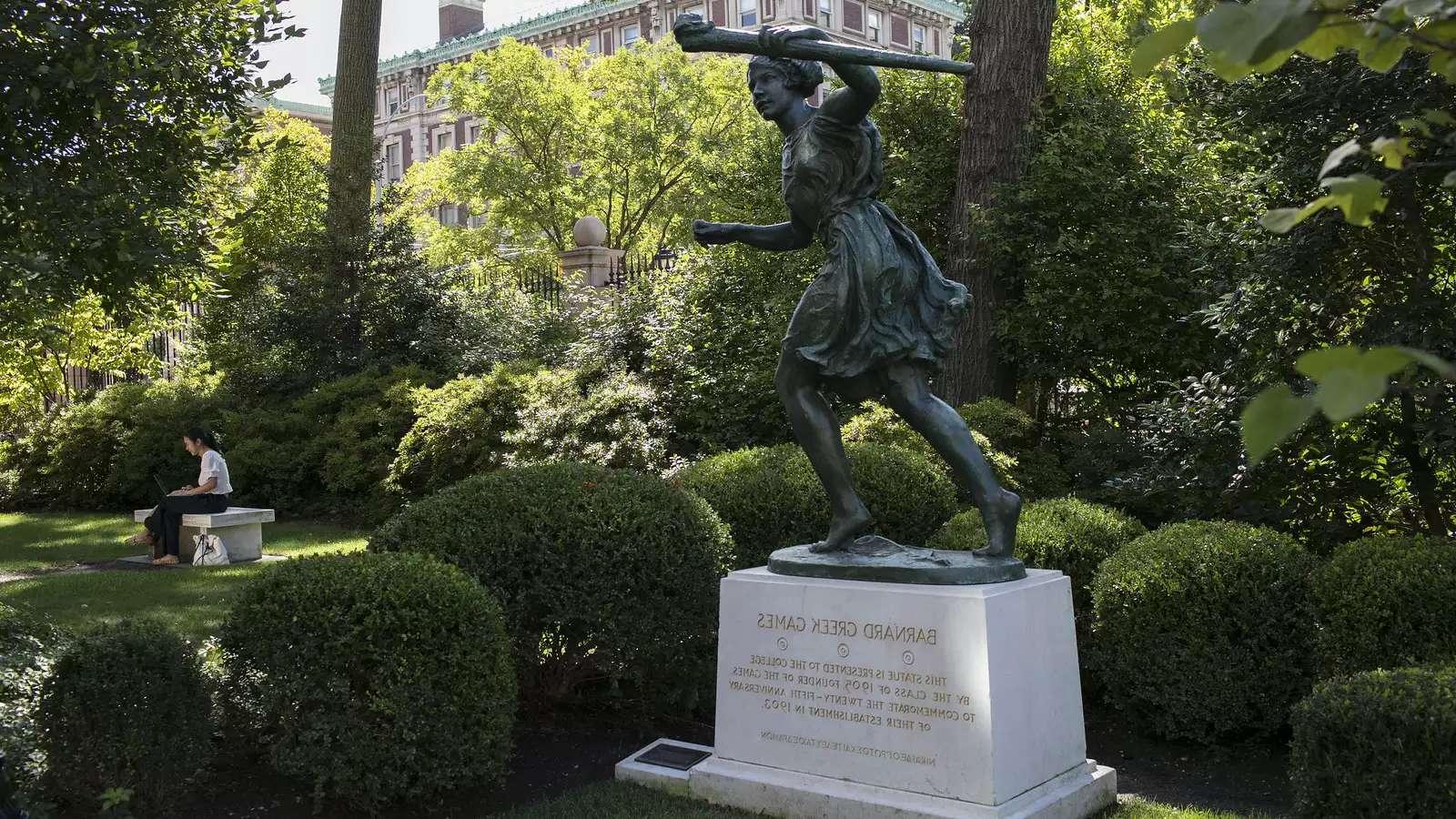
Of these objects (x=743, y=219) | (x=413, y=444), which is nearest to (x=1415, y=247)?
(x=743, y=219)

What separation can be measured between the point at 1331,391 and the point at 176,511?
1278cm

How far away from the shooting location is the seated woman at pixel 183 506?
41.1 feet

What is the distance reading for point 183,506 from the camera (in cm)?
1255

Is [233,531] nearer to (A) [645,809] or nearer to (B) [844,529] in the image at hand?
(A) [645,809]

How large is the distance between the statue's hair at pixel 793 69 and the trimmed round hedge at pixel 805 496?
9.52 feet

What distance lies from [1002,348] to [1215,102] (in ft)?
13.3

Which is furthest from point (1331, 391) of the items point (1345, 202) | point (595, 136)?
point (595, 136)

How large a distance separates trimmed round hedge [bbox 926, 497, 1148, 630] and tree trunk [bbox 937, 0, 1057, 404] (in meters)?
4.88

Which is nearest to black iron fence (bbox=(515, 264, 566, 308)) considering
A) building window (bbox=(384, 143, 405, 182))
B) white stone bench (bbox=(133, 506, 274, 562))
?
white stone bench (bbox=(133, 506, 274, 562))

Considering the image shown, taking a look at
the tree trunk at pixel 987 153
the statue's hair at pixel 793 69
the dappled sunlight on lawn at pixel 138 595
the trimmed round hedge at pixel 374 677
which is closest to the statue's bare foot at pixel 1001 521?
the statue's hair at pixel 793 69

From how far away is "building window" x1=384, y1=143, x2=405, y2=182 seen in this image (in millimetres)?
69062

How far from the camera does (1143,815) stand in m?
5.31

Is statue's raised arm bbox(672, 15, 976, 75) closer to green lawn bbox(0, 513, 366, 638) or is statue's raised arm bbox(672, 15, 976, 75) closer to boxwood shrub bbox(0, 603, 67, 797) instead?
boxwood shrub bbox(0, 603, 67, 797)

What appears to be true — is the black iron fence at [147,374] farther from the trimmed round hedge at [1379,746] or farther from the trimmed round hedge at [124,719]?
the trimmed round hedge at [1379,746]
